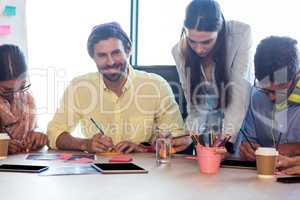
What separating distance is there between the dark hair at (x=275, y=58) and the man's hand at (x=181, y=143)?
1.41ft

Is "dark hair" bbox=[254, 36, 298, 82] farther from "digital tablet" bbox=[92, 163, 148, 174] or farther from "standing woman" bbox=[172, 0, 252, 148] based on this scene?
"digital tablet" bbox=[92, 163, 148, 174]

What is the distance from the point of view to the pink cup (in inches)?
58.3

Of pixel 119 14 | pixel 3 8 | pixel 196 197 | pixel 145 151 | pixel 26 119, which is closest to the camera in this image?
pixel 196 197

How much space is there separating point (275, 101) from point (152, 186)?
893 mm

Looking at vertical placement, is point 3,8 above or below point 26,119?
above

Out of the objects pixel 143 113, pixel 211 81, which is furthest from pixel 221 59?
pixel 143 113

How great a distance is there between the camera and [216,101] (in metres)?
2.23

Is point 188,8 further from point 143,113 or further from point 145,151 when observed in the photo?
point 145,151

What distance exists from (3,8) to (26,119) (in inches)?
44.6

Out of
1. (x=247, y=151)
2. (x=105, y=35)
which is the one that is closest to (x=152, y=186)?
(x=247, y=151)

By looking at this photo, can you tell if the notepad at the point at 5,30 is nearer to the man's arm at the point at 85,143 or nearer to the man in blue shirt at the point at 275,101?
the man's arm at the point at 85,143

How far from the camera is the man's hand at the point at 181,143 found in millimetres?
1903

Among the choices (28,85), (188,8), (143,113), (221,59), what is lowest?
(143,113)

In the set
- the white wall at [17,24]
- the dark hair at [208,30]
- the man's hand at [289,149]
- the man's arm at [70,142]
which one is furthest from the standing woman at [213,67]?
the white wall at [17,24]
